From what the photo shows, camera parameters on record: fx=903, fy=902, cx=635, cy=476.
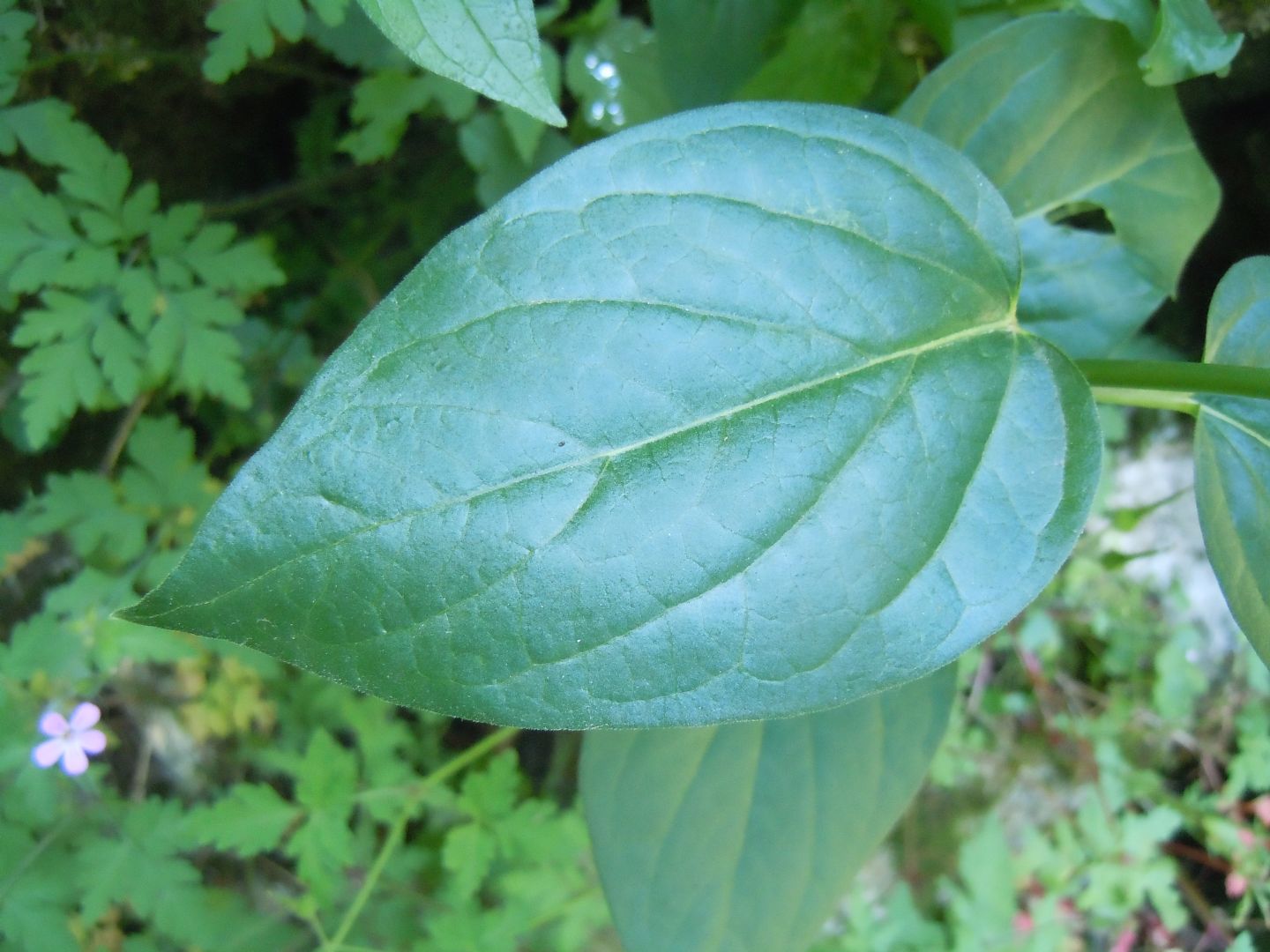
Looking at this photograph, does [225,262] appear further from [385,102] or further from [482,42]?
[482,42]

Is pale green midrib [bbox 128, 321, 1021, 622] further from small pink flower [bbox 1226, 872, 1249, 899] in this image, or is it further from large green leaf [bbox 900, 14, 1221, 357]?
small pink flower [bbox 1226, 872, 1249, 899]

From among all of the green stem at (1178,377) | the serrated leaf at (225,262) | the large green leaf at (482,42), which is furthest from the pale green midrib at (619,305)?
the serrated leaf at (225,262)

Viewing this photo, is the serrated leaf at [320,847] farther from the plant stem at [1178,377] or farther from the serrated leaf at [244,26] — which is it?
the plant stem at [1178,377]

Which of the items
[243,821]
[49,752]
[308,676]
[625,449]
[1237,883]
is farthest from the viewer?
[1237,883]

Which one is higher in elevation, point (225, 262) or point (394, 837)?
point (225, 262)

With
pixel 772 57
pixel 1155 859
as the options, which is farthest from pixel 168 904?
pixel 1155 859

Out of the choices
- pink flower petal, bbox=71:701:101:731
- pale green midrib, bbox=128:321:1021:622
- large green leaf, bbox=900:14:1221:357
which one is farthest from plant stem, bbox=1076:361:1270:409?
pink flower petal, bbox=71:701:101:731

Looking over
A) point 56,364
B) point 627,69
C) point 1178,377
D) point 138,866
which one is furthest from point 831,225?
point 138,866
